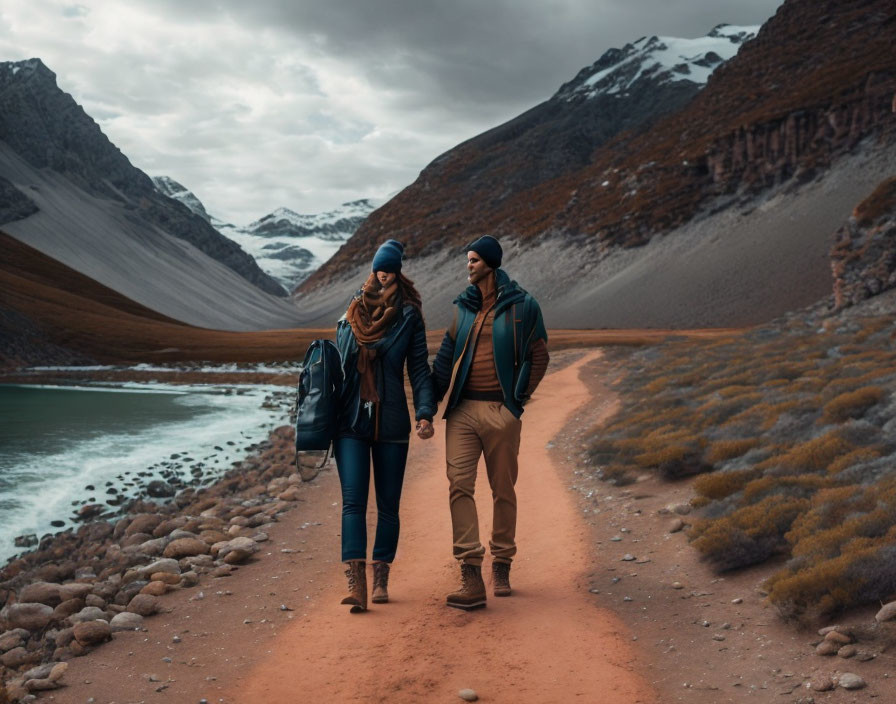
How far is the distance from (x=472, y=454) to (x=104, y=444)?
22330mm

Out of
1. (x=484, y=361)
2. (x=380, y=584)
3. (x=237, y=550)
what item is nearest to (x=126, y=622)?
(x=237, y=550)

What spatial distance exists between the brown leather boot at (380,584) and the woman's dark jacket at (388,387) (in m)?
1.30

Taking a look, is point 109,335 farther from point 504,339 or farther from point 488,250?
point 504,339

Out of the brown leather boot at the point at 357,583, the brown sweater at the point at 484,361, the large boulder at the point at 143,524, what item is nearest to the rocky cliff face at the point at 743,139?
the large boulder at the point at 143,524

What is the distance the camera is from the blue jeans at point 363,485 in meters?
7.02

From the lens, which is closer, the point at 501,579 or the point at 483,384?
the point at 483,384

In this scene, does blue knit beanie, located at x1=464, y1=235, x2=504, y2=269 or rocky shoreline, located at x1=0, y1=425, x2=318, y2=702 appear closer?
rocky shoreline, located at x1=0, y1=425, x2=318, y2=702

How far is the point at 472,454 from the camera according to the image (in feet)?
23.3

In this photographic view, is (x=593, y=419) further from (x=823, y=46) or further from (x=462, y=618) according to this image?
(x=823, y=46)

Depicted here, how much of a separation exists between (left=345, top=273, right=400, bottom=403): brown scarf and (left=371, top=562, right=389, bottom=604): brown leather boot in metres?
1.68

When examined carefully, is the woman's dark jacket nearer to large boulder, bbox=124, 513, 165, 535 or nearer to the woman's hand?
the woman's hand

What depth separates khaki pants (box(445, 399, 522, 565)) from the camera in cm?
700

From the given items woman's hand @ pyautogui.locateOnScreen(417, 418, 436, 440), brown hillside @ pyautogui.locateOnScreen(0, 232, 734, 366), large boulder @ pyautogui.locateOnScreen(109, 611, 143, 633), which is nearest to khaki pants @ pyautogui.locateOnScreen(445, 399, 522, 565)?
woman's hand @ pyautogui.locateOnScreen(417, 418, 436, 440)

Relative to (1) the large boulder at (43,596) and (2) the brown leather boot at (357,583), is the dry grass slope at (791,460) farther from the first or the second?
(1) the large boulder at (43,596)
